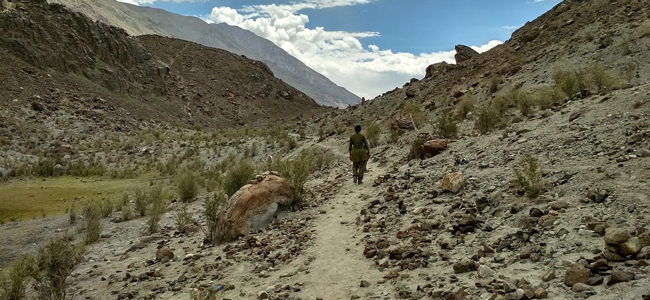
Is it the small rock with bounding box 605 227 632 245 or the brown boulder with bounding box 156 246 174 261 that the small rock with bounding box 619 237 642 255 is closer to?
the small rock with bounding box 605 227 632 245

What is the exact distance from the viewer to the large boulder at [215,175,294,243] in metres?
9.20

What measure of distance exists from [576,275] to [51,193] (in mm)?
18877

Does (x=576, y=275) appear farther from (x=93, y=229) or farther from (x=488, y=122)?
(x=93, y=229)

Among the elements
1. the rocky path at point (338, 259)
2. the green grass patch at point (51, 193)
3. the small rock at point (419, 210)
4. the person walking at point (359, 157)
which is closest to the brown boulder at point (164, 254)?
the rocky path at point (338, 259)

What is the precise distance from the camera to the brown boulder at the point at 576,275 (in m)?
3.94

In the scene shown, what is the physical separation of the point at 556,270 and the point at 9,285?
879 cm

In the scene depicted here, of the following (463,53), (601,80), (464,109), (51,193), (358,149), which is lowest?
(51,193)

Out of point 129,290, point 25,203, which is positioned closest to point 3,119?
point 25,203

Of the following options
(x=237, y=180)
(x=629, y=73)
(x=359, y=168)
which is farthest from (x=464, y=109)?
(x=237, y=180)

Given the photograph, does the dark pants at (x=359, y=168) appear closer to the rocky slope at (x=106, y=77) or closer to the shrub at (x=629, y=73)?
the shrub at (x=629, y=73)

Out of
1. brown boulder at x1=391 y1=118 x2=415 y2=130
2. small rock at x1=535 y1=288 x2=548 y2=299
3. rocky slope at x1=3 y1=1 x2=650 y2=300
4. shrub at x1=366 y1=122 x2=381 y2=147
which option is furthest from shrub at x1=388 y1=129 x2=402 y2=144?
small rock at x1=535 y1=288 x2=548 y2=299

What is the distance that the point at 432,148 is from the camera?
12.7m

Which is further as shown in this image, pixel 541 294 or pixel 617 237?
pixel 617 237

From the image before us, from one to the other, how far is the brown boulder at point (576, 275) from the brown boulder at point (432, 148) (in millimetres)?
8715
